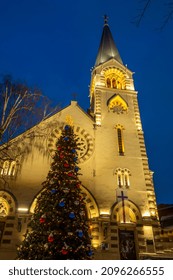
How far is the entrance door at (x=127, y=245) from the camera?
15906mm

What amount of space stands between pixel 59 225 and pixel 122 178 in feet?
32.2

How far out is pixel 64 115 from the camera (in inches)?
861

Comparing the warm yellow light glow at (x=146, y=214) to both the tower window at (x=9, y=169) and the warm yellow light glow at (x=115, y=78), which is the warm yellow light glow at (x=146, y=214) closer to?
the tower window at (x=9, y=169)


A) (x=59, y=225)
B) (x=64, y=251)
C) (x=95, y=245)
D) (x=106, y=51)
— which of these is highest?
(x=106, y=51)

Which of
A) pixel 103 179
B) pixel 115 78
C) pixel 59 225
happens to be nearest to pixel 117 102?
pixel 115 78

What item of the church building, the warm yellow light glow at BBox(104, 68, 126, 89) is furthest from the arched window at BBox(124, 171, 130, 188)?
the warm yellow light glow at BBox(104, 68, 126, 89)

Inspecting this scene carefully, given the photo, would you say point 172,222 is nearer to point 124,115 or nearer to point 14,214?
point 124,115

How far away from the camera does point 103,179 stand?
61.5 feet

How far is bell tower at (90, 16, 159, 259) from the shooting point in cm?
1636

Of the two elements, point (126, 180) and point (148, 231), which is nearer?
point (148, 231)

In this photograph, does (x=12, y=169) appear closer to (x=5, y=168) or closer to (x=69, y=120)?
(x=5, y=168)

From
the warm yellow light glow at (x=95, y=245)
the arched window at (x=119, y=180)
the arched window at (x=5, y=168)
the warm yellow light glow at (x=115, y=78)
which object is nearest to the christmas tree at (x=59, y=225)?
the warm yellow light glow at (x=95, y=245)
